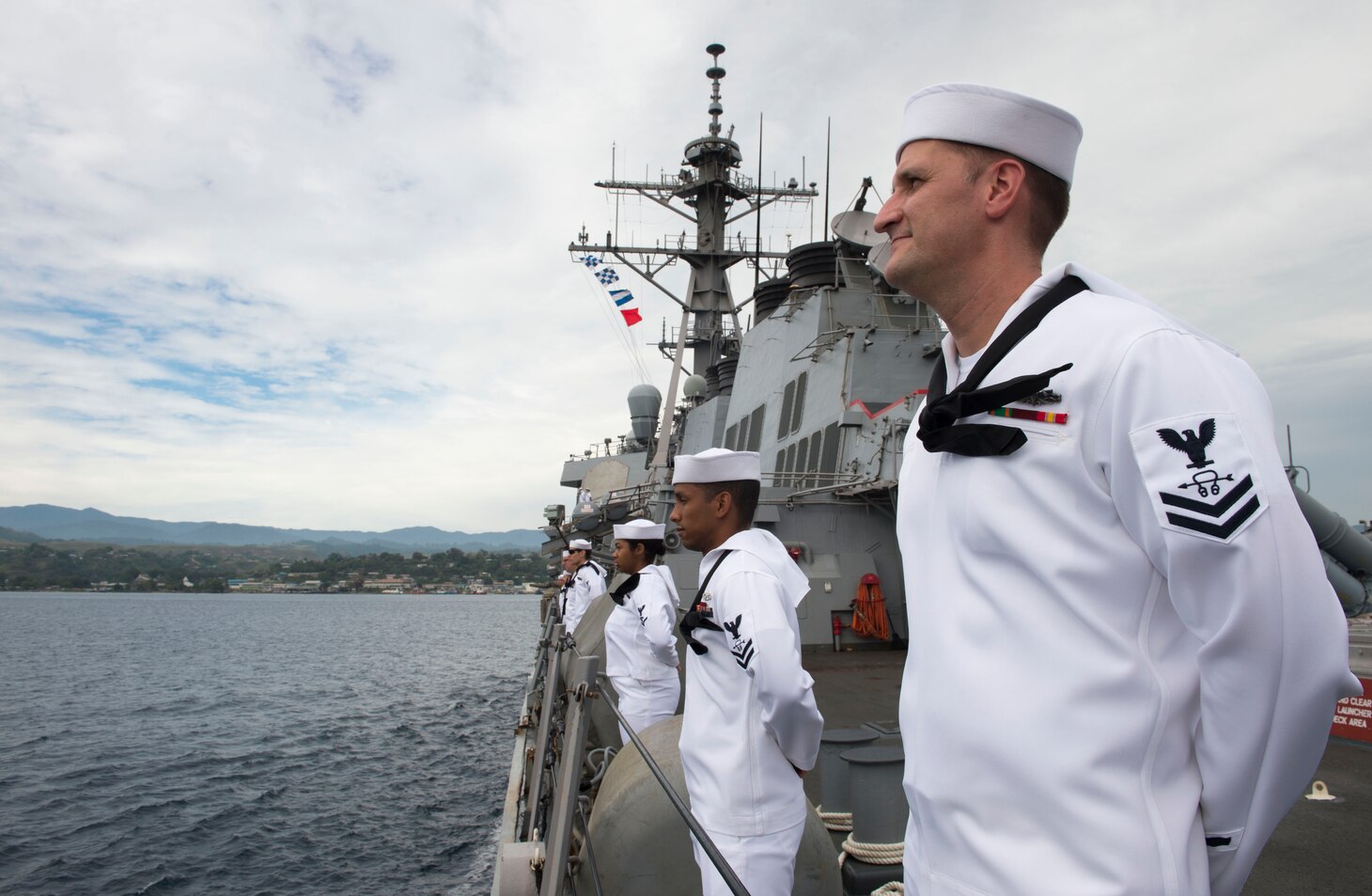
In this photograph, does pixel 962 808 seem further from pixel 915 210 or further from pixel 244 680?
pixel 244 680

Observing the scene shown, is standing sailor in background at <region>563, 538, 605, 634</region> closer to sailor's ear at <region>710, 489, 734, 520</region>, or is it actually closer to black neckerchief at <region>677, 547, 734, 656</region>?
sailor's ear at <region>710, 489, 734, 520</region>

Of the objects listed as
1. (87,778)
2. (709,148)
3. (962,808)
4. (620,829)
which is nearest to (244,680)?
(87,778)

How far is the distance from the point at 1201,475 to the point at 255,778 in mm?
15434

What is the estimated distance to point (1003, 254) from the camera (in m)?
1.14

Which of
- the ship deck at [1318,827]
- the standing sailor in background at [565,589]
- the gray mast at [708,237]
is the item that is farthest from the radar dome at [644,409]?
the ship deck at [1318,827]

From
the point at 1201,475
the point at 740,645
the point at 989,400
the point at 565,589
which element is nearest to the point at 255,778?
the point at 565,589

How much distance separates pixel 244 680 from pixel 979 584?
31.1m

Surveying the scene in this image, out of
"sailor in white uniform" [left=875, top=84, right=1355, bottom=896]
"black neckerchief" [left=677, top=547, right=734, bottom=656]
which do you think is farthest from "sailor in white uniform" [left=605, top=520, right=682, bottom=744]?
"sailor in white uniform" [left=875, top=84, right=1355, bottom=896]

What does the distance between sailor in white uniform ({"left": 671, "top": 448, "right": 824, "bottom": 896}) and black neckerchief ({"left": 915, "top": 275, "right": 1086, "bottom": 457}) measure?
1336mm

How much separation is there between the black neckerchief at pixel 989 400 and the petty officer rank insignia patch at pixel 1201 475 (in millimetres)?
133

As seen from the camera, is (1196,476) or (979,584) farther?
(979,584)

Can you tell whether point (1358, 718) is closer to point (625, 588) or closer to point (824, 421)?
point (625, 588)

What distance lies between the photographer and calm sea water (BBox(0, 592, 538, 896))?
30.8ft

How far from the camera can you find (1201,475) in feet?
2.76
